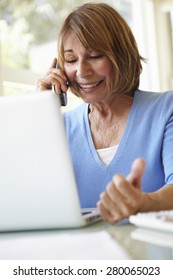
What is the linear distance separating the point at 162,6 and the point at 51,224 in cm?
261

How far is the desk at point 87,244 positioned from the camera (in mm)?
604

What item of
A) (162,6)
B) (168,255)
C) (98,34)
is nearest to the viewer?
(168,255)

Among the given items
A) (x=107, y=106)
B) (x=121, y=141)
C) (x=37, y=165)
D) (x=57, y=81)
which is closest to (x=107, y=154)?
(x=121, y=141)

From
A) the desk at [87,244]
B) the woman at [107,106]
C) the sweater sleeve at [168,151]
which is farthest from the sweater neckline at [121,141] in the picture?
the desk at [87,244]

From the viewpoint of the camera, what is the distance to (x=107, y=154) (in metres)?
1.25

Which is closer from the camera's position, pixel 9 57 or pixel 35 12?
pixel 9 57

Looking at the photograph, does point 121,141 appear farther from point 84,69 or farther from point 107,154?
point 84,69

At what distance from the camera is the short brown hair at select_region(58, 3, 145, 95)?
1.26 metres

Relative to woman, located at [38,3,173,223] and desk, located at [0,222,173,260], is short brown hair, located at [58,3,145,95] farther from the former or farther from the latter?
desk, located at [0,222,173,260]

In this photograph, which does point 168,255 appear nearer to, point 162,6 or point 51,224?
point 51,224

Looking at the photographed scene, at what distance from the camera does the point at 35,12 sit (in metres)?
2.10

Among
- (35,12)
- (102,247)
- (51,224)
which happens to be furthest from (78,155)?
(35,12)

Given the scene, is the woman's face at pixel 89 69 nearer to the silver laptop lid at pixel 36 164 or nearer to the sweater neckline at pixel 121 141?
the sweater neckline at pixel 121 141

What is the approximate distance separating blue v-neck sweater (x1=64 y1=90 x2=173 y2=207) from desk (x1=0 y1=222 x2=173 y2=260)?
398 mm
